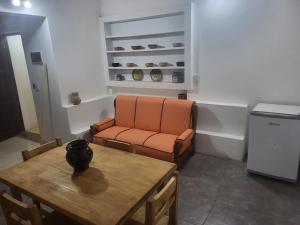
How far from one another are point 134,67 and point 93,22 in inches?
43.6

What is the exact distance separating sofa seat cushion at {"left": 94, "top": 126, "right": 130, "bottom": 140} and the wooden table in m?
1.31

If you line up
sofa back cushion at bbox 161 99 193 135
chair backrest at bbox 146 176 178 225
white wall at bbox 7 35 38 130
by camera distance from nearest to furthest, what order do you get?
chair backrest at bbox 146 176 178 225, sofa back cushion at bbox 161 99 193 135, white wall at bbox 7 35 38 130

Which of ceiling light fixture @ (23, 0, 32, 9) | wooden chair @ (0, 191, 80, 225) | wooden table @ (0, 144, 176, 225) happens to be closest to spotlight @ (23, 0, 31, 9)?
ceiling light fixture @ (23, 0, 32, 9)

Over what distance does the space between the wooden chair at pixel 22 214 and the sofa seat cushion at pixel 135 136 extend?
157cm

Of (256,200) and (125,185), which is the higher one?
(125,185)

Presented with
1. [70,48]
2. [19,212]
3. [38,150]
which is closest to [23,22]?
[70,48]

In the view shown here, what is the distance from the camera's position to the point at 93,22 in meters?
3.96

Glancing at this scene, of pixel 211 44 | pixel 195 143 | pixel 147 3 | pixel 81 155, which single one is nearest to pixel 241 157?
pixel 195 143

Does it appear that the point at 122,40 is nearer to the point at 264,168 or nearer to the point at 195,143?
the point at 195,143

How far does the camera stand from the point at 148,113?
142 inches

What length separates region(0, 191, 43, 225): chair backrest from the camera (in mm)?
1269

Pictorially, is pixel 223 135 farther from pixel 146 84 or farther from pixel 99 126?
pixel 99 126

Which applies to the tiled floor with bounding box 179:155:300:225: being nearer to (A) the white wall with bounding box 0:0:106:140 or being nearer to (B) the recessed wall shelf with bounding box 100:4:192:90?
(B) the recessed wall shelf with bounding box 100:4:192:90

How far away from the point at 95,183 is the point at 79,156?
245 mm
